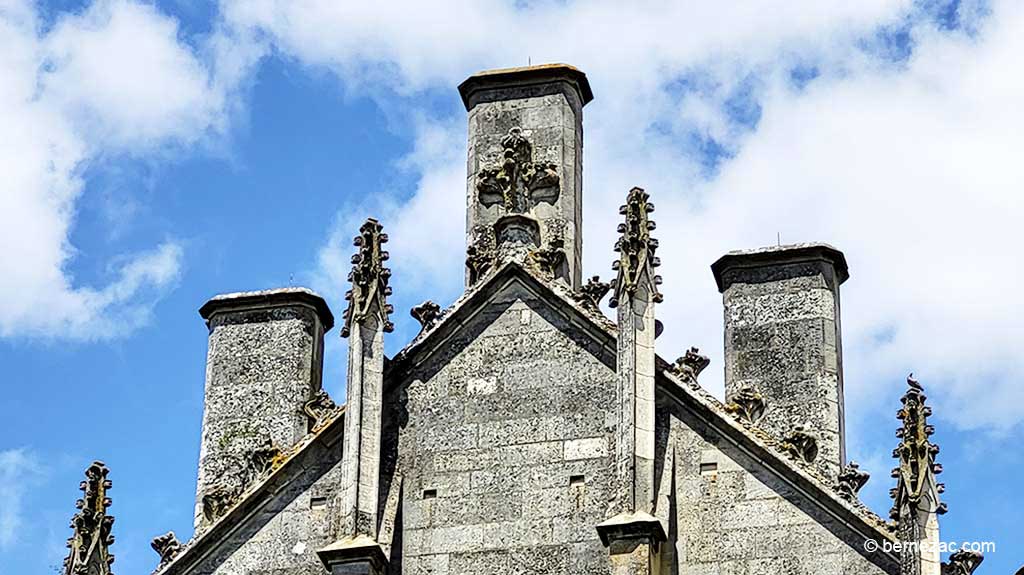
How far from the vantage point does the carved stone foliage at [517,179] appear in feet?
102

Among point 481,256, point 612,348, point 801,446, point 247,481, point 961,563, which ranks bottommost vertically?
point 961,563

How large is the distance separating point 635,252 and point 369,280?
2.77m

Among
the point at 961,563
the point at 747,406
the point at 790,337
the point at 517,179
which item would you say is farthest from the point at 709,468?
the point at 517,179

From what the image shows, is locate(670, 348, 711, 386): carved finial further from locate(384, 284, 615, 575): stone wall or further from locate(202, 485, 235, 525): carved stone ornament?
locate(202, 485, 235, 525): carved stone ornament

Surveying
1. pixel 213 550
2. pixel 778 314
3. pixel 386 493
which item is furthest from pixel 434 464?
pixel 778 314

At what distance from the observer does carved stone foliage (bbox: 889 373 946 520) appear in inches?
1079

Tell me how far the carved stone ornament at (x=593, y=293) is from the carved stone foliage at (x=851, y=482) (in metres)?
3.12

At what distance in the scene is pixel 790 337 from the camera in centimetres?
3162

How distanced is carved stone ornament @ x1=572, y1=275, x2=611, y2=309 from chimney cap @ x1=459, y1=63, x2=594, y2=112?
3173mm

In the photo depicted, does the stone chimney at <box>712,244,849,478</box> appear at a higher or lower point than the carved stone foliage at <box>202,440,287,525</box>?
higher

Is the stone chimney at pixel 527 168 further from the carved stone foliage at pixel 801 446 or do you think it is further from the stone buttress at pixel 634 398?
the carved stone foliage at pixel 801 446

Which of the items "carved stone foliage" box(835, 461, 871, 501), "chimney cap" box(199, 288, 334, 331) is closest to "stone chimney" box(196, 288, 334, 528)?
"chimney cap" box(199, 288, 334, 331)

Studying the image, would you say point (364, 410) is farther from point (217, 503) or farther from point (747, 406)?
point (747, 406)

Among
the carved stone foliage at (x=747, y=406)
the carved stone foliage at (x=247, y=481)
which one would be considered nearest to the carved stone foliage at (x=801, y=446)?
the carved stone foliage at (x=747, y=406)
